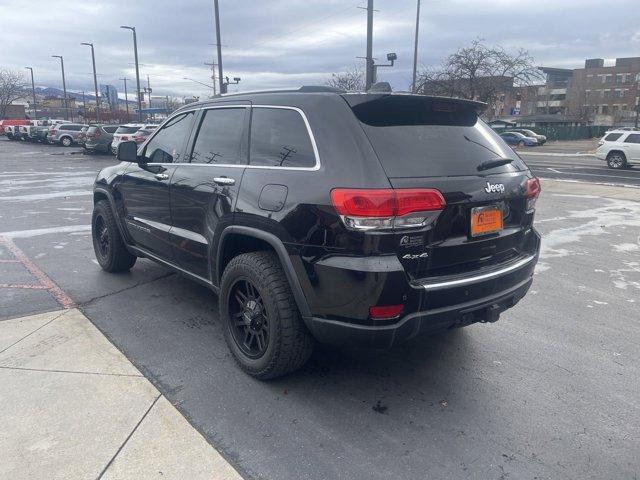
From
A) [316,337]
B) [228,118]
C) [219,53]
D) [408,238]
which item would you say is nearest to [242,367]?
[316,337]

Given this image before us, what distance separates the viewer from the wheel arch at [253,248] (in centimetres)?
301

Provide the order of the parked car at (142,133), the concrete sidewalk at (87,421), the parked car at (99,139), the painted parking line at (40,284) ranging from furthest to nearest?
1. the parked car at (99,139)
2. the parked car at (142,133)
3. the painted parking line at (40,284)
4. the concrete sidewalk at (87,421)

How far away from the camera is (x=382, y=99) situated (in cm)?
312

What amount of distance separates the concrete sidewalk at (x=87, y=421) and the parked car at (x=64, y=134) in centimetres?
3608

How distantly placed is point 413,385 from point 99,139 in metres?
26.5

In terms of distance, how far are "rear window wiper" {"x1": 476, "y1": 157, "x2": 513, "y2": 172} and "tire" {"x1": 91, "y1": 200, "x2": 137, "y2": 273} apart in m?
3.84

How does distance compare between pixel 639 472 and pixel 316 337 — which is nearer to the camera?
pixel 639 472

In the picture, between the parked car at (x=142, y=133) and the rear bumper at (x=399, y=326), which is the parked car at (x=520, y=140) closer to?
the parked car at (x=142, y=133)

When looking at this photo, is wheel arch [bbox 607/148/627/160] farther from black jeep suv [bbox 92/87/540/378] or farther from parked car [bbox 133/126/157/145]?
black jeep suv [bbox 92/87/540/378]

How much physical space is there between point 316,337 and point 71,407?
1526mm

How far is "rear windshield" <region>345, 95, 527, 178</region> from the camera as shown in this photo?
2.94 meters

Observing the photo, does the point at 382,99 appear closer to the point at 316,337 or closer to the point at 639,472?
the point at 316,337

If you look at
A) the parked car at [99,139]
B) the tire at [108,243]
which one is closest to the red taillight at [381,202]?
the tire at [108,243]

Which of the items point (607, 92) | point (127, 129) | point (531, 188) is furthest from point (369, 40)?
point (607, 92)
